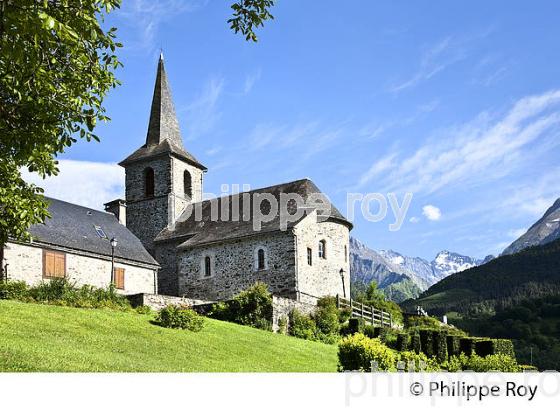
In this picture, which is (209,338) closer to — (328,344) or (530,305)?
(328,344)

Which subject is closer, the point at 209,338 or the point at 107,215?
the point at 209,338

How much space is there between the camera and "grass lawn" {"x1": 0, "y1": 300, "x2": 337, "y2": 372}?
658 inches

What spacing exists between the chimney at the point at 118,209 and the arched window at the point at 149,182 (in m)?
3.07

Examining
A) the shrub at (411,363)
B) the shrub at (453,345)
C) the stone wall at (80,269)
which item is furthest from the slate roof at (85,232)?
the shrub at (411,363)

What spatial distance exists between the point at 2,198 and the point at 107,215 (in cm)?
2717

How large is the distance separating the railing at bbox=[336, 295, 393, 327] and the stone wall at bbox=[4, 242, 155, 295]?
34.7ft

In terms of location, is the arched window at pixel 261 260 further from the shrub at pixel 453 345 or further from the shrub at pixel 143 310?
the shrub at pixel 453 345

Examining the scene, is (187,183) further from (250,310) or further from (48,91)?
(48,91)

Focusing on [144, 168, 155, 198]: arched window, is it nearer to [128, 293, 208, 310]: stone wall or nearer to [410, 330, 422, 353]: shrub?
[128, 293, 208, 310]: stone wall

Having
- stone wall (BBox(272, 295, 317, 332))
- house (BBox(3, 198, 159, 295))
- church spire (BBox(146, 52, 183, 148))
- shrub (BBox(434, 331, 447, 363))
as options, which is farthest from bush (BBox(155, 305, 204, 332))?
church spire (BBox(146, 52, 183, 148))

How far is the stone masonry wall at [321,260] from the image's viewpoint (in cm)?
3912
